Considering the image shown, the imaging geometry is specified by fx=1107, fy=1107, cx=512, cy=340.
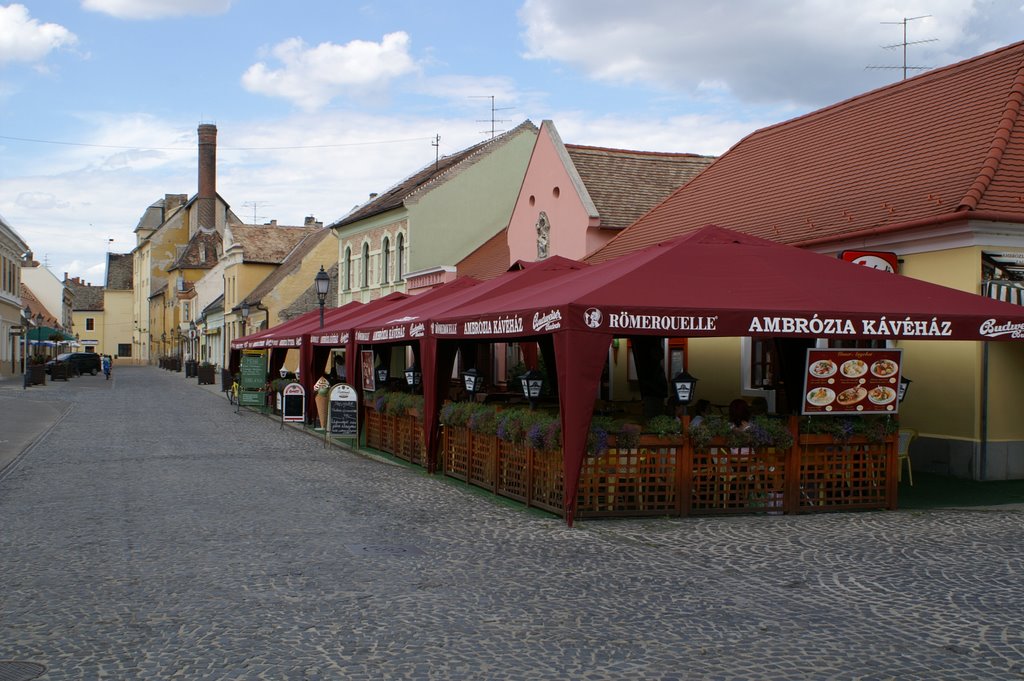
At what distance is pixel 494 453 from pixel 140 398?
2794cm

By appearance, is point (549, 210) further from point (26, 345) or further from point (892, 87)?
point (26, 345)

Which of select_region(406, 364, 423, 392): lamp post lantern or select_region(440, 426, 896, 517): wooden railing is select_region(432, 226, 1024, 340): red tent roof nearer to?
select_region(440, 426, 896, 517): wooden railing

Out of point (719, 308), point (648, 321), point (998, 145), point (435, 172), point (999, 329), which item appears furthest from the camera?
point (435, 172)

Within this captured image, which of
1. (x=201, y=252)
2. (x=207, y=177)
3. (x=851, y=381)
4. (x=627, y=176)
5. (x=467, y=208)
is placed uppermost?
(x=207, y=177)

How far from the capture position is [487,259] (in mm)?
38844

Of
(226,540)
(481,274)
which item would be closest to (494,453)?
(226,540)

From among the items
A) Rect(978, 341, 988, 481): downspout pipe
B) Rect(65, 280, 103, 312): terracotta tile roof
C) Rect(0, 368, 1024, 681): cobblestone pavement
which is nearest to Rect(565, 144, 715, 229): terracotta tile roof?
Rect(978, 341, 988, 481): downspout pipe

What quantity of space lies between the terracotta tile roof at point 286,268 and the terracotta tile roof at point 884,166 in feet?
114

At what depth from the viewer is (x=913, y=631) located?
696 centimetres

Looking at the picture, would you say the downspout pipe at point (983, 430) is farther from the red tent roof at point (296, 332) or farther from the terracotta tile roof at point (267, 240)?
the terracotta tile roof at point (267, 240)

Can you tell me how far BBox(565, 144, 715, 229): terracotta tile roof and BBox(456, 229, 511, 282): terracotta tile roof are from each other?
293 inches

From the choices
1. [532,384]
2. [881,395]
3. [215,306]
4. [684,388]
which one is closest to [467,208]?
[532,384]

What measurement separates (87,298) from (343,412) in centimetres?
12365

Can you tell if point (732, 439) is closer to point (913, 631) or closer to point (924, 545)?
point (924, 545)
